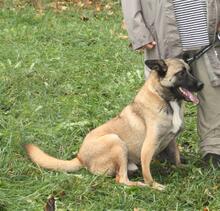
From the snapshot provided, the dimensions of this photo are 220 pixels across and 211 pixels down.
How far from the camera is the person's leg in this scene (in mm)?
5223

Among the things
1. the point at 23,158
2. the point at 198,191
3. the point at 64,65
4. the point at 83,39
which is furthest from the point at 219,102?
the point at 83,39

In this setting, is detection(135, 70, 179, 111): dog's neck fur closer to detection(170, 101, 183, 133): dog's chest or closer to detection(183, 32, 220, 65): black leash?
detection(170, 101, 183, 133): dog's chest

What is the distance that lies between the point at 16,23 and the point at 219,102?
20.7ft

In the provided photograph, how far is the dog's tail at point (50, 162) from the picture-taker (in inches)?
202

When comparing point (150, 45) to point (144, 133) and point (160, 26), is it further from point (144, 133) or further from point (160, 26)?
point (144, 133)

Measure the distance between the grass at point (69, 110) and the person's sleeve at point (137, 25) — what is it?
1159 millimetres

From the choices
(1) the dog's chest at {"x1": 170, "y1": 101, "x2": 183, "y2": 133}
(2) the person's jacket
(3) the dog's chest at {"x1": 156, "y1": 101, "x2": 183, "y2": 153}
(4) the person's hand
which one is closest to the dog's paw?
(3) the dog's chest at {"x1": 156, "y1": 101, "x2": 183, "y2": 153}

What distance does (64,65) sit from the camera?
8.31 meters

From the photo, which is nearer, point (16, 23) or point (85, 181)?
point (85, 181)

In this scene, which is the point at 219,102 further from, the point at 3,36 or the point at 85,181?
the point at 3,36

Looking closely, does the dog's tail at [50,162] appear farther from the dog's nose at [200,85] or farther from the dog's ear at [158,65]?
the dog's nose at [200,85]

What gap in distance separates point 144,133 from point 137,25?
2.98ft

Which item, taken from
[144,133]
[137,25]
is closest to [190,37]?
[137,25]

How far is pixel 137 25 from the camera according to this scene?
516cm
